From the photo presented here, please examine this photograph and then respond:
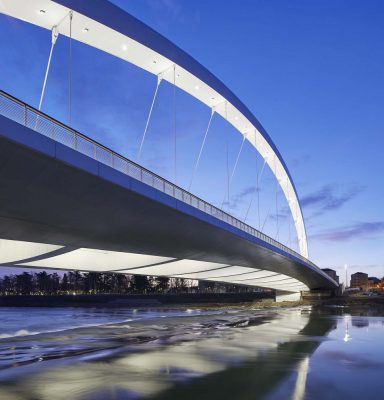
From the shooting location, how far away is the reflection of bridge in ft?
49.4

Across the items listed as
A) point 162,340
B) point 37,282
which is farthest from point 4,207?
point 37,282

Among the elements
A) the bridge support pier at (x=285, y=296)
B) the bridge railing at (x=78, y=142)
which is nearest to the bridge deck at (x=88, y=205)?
the bridge railing at (x=78, y=142)

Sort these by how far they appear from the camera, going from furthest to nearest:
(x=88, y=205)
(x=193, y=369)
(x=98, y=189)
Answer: (x=88, y=205), (x=98, y=189), (x=193, y=369)

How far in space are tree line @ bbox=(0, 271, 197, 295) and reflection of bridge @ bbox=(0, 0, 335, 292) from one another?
386 feet

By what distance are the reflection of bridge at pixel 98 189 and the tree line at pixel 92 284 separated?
386 ft

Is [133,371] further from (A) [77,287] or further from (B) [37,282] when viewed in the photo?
(B) [37,282]

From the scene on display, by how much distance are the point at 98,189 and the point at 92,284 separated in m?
152

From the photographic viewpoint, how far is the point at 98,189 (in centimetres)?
1825

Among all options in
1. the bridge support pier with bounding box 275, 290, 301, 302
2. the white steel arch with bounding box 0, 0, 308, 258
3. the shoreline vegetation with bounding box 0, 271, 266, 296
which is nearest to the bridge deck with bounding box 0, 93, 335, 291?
the white steel arch with bounding box 0, 0, 308, 258

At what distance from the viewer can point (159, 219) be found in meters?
23.9

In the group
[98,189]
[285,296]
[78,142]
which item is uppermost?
[78,142]

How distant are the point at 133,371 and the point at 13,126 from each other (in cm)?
732

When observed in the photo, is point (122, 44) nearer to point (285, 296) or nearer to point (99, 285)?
point (285, 296)

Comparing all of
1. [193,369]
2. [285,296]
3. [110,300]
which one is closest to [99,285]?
[110,300]
